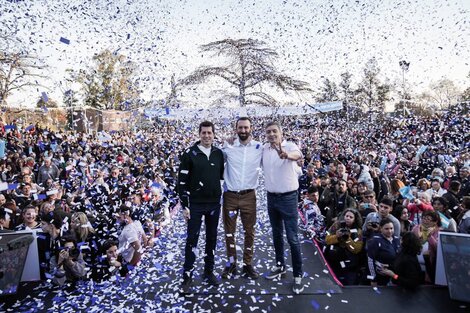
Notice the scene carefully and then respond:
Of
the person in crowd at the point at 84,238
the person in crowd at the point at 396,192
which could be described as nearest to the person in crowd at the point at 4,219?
the person in crowd at the point at 84,238

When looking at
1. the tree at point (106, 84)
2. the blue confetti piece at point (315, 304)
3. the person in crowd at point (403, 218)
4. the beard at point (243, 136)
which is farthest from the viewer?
the tree at point (106, 84)

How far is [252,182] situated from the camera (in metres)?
3.72

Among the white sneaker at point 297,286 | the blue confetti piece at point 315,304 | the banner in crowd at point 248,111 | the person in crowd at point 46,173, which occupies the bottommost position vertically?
the blue confetti piece at point 315,304

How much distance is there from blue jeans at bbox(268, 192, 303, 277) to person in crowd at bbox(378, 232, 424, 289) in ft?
3.14

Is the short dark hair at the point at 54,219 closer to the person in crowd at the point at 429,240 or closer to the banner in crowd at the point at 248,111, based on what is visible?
the person in crowd at the point at 429,240

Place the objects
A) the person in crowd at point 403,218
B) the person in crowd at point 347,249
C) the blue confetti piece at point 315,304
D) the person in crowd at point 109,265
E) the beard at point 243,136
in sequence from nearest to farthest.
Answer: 1. the blue confetti piece at point 315,304
2. the beard at point 243,136
3. the person in crowd at point 109,265
4. the person in crowd at point 347,249
5. the person in crowd at point 403,218

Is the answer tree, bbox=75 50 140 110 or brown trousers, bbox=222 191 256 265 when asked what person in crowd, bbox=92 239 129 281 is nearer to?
brown trousers, bbox=222 191 256 265

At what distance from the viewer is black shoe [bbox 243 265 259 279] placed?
3664 millimetres

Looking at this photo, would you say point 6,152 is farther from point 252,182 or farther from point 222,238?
point 252,182

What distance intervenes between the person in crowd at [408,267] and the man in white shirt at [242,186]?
4.84 feet

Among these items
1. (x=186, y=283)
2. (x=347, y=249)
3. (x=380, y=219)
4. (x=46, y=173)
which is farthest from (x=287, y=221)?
(x=46, y=173)

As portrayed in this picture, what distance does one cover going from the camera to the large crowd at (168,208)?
369 cm

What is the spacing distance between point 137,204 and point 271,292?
3.00 metres

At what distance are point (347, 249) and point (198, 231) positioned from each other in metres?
1.88
